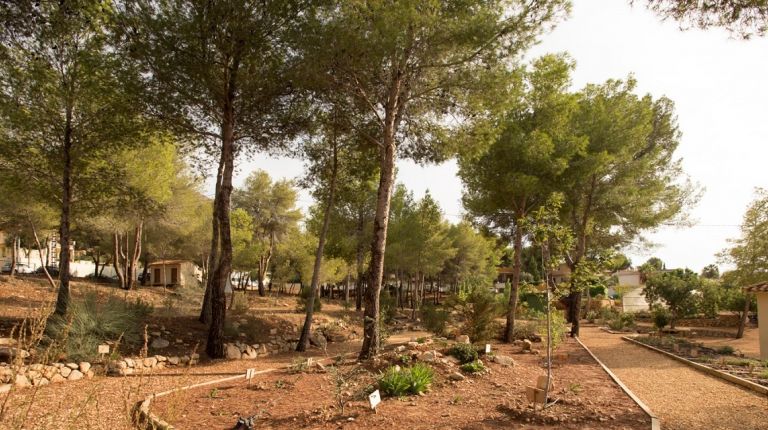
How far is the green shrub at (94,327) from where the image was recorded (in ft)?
26.2

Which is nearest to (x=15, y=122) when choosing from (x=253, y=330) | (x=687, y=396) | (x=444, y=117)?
(x=253, y=330)

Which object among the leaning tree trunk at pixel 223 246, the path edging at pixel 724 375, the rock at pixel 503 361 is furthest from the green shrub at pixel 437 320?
the leaning tree trunk at pixel 223 246

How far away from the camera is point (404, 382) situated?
21.4 feet

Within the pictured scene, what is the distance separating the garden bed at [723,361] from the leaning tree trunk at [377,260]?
7045mm

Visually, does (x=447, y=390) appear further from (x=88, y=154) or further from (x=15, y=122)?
(x=15, y=122)

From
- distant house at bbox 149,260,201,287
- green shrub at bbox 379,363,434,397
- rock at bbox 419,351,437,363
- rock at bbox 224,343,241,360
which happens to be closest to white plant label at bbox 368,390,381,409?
green shrub at bbox 379,363,434,397

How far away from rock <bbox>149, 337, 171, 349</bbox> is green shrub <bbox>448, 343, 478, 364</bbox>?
6057mm

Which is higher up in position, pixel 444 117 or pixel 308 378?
pixel 444 117

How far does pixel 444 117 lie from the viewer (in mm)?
11789

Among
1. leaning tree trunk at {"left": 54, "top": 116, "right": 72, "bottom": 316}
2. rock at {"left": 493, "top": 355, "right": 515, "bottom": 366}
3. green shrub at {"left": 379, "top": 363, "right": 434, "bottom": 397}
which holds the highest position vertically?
leaning tree trunk at {"left": 54, "top": 116, "right": 72, "bottom": 316}

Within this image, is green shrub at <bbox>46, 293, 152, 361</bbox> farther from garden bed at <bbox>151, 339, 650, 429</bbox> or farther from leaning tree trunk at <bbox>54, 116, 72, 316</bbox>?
garden bed at <bbox>151, 339, 650, 429</bbox>

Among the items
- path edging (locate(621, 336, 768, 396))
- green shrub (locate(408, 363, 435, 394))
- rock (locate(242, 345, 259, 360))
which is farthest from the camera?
rock (locate(242, 345, 259, 360))

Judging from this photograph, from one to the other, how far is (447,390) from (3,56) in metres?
10.2

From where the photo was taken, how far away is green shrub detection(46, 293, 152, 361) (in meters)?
8.00
